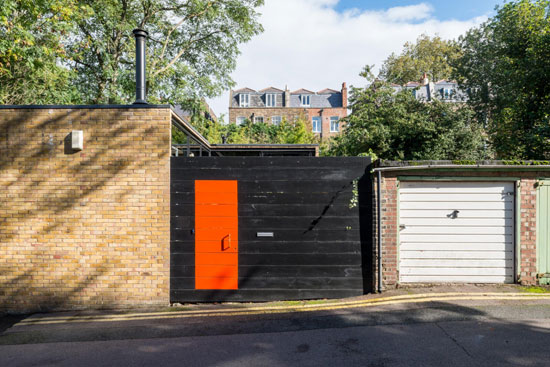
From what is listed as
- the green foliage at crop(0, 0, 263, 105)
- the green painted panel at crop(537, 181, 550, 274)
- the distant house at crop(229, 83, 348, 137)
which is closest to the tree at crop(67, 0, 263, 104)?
the green foliage at crop(0, 0, 263, 105)

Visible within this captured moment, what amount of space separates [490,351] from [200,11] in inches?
796

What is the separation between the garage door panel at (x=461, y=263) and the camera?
6383 millimetres

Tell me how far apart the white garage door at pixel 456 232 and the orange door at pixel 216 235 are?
334 centimetres

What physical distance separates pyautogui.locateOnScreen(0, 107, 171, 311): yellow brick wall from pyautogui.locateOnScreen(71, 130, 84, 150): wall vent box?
0.08 meters

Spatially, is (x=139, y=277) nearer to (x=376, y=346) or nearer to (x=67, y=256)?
(x=67, y=256)

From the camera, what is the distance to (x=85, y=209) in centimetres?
616

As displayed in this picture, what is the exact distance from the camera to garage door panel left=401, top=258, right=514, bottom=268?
20.9 feet

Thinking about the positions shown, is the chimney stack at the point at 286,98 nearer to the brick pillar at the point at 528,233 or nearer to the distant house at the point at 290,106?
the distant house at the point at 290,106

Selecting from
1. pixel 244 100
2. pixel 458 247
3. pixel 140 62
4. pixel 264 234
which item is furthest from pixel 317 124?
pixel 264 234

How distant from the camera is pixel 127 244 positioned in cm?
613

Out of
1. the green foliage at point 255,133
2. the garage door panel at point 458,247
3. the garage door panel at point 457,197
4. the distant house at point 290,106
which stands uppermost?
the distant house at point 290,106

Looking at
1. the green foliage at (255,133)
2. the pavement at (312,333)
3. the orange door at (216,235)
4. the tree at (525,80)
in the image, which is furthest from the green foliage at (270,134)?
the pavement at (312,333)

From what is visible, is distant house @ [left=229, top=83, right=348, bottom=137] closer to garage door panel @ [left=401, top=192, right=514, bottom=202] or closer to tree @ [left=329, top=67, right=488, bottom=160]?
tree @ [left=329, top=67, right=488, bottom=160]

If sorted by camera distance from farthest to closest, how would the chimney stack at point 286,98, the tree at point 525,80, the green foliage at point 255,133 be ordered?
the chimney stack at point 286,98
the green foliage at point 255,133
the tree at point 525,80
